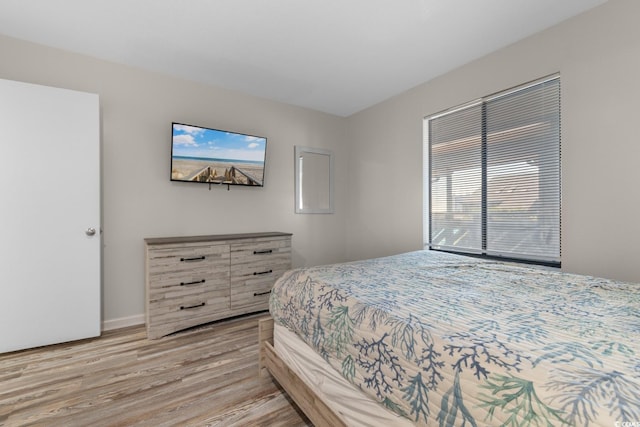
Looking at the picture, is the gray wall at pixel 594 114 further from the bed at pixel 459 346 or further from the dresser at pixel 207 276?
the dresser at pixel 207 276

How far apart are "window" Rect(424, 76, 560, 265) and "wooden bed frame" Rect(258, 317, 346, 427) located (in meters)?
2.14

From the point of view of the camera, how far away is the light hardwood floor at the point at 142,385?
1566 millimetres

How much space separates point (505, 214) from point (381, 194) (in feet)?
4.89

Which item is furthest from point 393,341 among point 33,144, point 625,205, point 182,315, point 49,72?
point 49,72

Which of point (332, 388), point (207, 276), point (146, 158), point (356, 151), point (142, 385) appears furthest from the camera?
point (356, 151)

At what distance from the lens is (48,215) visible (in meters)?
2.35

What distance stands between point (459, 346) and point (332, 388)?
70 cm

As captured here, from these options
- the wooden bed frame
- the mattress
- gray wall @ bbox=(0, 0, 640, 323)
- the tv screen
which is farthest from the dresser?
the mattress

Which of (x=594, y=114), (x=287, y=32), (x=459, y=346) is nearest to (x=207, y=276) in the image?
(x=287, y=32)

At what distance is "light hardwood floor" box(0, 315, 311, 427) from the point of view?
5.14 feet

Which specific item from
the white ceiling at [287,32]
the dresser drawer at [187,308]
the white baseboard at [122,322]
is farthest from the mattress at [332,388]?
the white ceiling at [287,32]

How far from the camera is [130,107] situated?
2844 millimetres

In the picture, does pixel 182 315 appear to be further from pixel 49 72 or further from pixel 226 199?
pixel 49 72

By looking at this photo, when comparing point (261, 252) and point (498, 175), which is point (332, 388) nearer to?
point (261, 252)
